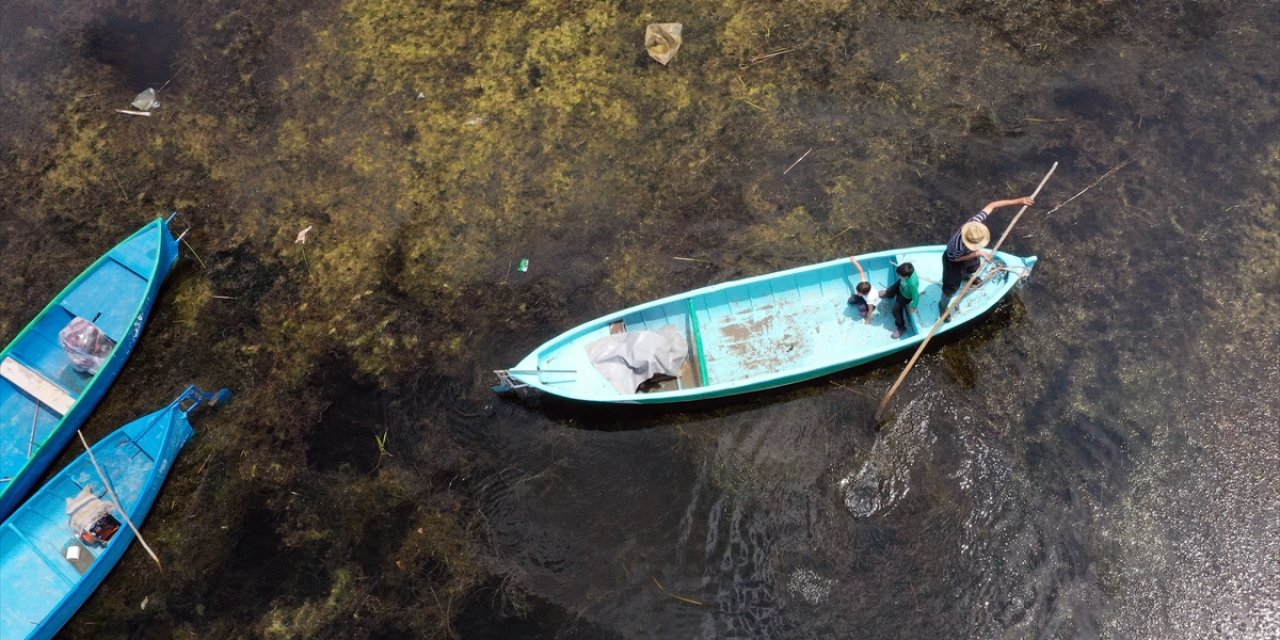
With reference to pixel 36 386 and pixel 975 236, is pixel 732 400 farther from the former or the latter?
pixel 36 386

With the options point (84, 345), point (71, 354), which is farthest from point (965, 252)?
point (71, 354)

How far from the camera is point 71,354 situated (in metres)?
8.28

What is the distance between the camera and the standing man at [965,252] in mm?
7277

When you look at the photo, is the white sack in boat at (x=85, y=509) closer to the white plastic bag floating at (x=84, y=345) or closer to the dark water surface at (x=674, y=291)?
the dark water surface at (x=674, y=291)

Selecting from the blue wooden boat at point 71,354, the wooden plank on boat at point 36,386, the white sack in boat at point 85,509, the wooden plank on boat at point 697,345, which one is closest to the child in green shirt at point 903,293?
the wooden plank on boat at point 697,345

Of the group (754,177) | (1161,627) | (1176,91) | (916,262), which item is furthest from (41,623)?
(1176,91)

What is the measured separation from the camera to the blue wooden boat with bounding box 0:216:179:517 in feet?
26.0

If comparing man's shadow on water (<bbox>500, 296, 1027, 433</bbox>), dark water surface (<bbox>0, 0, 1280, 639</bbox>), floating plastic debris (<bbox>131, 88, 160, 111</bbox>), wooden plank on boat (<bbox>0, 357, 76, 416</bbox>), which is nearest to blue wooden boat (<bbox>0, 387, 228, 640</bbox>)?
dark water surface (<bbox>0, 0, 1280, 639</bbox>)

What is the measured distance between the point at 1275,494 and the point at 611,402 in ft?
22.7

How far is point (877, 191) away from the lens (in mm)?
9414

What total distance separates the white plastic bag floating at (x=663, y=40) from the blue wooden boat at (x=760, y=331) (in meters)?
3.79

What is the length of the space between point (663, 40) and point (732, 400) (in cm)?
517

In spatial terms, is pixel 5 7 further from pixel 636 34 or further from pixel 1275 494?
pixel 1275 494

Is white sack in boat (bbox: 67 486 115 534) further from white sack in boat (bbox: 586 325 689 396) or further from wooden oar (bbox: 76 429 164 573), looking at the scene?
white sack in boat (bbox: 586 325 689 396)
